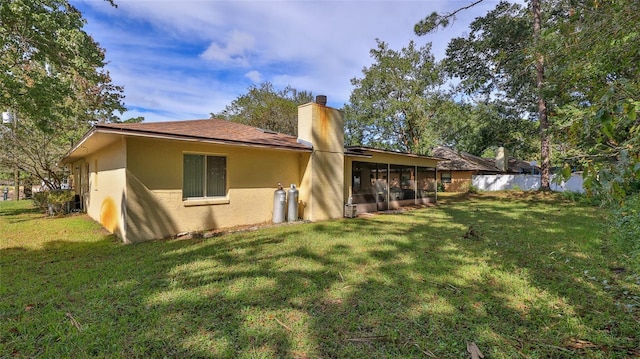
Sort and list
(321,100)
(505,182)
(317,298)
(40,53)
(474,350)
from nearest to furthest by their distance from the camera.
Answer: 1. (474,350)
2. (317,298)
3. (40,53)
4. (321,100)
5. (505,182)

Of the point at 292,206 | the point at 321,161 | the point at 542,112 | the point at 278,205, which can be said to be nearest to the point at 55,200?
the point at 278,205

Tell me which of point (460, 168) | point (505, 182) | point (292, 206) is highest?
point (460, 168)

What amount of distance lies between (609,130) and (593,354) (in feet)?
8.02

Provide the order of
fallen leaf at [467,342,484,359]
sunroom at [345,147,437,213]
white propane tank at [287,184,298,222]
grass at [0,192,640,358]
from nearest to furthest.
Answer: fallen leaf at [467,342,484,359]
grass at [0,192,640,358]
white propane tank at [287,184,298,222]
sunroom at [345,147,437,213]

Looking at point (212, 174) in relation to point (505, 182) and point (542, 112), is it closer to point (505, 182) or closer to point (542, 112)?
point (542, 112)

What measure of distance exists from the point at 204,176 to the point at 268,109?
2250cm

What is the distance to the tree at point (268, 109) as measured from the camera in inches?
1151

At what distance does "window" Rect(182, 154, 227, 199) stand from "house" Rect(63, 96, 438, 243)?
0.09ft

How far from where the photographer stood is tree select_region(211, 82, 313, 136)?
2923cm

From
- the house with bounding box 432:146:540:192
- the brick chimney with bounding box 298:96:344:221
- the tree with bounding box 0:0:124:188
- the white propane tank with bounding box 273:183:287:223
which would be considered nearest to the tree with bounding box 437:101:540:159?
the house with bounding box 432:146:540:192

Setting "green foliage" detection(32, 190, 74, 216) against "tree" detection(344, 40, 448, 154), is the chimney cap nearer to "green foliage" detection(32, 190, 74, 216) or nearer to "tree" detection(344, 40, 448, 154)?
"green foliage" detection(32, 190, 74, 216)

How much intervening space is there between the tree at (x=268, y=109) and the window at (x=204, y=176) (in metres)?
21.9

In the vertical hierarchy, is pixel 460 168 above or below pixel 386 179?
above

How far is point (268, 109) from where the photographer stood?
29.2m
